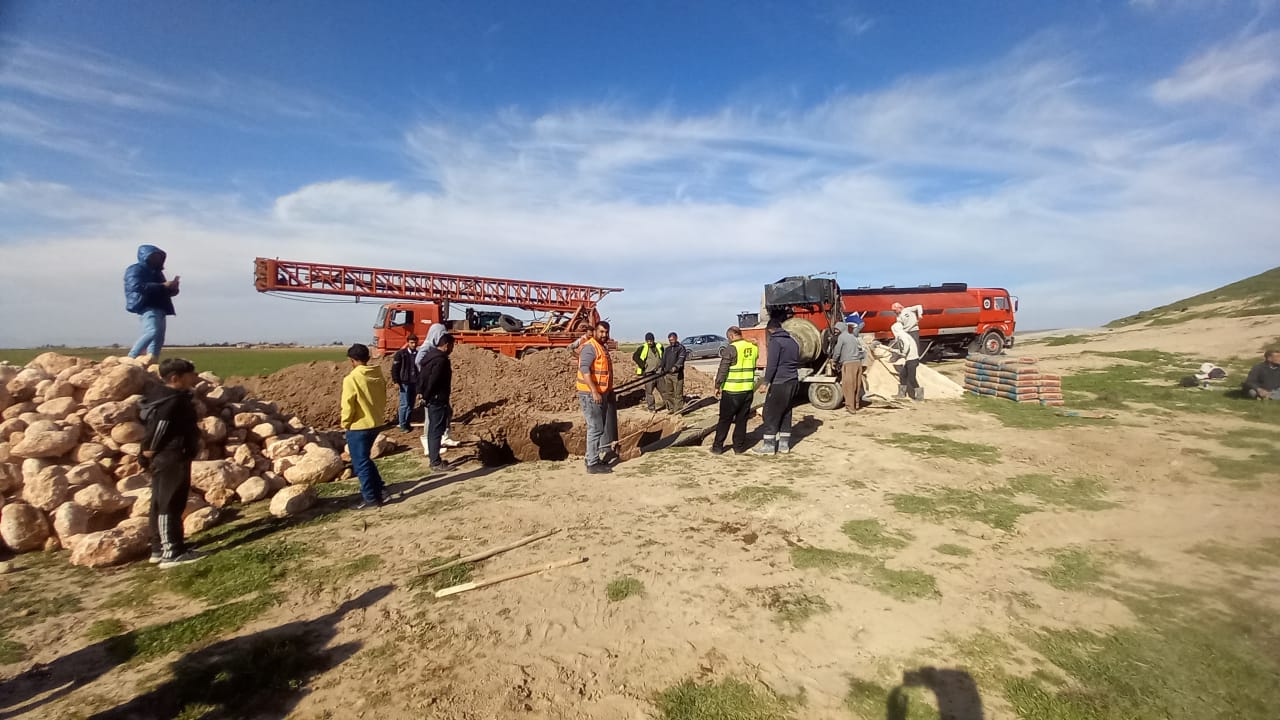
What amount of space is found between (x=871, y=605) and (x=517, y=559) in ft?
8.39

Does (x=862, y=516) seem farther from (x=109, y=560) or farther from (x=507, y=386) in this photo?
(x=507, y=386)

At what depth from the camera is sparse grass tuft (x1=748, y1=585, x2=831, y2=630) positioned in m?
3.12

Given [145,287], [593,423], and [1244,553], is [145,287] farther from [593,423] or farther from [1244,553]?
[1244,553]

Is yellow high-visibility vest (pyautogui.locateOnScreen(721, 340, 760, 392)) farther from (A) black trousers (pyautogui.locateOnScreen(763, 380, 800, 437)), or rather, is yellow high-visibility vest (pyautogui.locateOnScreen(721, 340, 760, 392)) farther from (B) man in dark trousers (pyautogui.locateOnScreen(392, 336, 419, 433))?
(B) man in dark trousers (pyautogui.locateOnScreen(392, 336, 419, 433))

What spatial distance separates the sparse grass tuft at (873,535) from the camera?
4.11 metres

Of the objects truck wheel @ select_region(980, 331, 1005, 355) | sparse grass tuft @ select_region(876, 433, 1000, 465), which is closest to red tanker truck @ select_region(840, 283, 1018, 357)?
truck wheel @ select_region(980, 331, 1005, 355)

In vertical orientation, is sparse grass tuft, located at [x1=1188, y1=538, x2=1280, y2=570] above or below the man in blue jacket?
below

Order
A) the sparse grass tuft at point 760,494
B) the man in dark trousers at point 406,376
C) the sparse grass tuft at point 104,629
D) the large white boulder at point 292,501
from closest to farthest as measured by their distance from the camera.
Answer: the sparse grass tuft at point 104,629
the large white boulder at point 292,501
the sparse grass tuft at point 760,494
the man in dark trousers at point 406,376

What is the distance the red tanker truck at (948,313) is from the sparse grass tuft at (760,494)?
13167 mm

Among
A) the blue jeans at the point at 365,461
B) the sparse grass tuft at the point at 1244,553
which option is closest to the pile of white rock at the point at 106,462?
the blue jeans at the point at 365,461

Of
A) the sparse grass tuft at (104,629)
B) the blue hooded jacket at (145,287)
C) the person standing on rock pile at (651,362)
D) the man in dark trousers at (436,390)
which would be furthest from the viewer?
the person standing on rock pile at (651,362)

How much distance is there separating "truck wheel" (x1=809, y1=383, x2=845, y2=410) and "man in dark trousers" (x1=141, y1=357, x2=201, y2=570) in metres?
9.05

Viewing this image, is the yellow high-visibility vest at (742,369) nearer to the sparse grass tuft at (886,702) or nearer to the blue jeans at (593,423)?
the blue jeans at (593,423)

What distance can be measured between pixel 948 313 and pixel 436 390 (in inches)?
699
